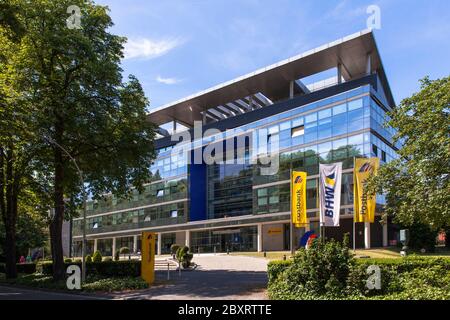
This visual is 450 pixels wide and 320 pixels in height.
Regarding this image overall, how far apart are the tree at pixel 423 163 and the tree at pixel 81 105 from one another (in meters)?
14.3

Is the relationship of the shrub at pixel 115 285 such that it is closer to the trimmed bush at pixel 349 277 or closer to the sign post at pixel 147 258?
the sign post at pixel 147 258

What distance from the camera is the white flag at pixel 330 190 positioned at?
92.0 feet

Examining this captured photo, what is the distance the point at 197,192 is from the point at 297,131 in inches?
840

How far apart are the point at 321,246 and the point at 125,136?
14.6 m

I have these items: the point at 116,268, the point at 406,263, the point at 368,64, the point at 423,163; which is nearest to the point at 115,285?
the point at 116,268

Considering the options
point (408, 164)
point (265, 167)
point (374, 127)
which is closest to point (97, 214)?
point (265, 167)

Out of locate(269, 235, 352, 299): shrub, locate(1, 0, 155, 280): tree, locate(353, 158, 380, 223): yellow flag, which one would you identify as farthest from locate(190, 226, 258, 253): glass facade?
locate(269, 235, 352, 299): shrub

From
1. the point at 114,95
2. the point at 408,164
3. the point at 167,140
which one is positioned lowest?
the point at 408,164

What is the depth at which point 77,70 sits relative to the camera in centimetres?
2533

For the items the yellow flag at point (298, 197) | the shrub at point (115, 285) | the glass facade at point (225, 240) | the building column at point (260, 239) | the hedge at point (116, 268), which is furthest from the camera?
the glass facade at point (225, 240)

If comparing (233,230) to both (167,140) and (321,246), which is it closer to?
(167,140)

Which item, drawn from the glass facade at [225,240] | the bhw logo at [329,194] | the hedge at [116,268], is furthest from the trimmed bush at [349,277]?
the glass facade at [225,240]

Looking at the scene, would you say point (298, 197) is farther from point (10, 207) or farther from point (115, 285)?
point (115, 285)

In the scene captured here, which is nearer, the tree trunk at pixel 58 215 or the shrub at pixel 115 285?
the shrub at pixel 115 285
